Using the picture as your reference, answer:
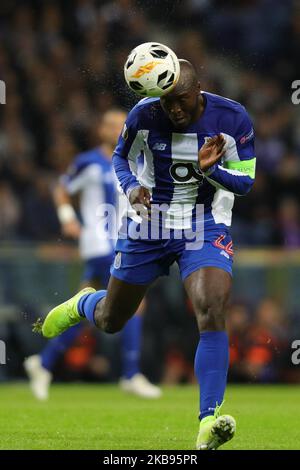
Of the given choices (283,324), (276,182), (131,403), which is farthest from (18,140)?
(131,403)

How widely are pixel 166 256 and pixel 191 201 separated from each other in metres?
0.39

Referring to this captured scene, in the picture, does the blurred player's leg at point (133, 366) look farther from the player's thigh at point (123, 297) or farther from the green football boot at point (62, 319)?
the player's thigh at point (123, 297)

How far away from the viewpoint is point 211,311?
698 cm

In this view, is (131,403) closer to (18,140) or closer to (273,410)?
(273,410)

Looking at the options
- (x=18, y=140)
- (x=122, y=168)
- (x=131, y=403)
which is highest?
(x=18, y=140)

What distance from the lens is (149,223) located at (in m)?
7.65

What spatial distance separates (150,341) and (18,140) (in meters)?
4.37

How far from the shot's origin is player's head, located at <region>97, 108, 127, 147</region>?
443 inches

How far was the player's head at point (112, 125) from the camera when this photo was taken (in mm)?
11259

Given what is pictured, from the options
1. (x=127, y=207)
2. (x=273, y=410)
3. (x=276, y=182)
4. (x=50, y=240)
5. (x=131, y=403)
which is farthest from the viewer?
(x=276, y=182)

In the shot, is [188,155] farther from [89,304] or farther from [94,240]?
[94,240]

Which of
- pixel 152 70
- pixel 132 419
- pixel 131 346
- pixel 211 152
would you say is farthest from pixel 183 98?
pixel 131 346

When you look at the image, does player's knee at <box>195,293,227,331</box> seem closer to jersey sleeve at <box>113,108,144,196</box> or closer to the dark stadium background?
jersey sleeve at <box>113,108,144,196</box>

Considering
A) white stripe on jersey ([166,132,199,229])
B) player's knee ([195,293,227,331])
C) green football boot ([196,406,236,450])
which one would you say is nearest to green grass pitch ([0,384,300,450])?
green football boot ([196,406,236,450])
